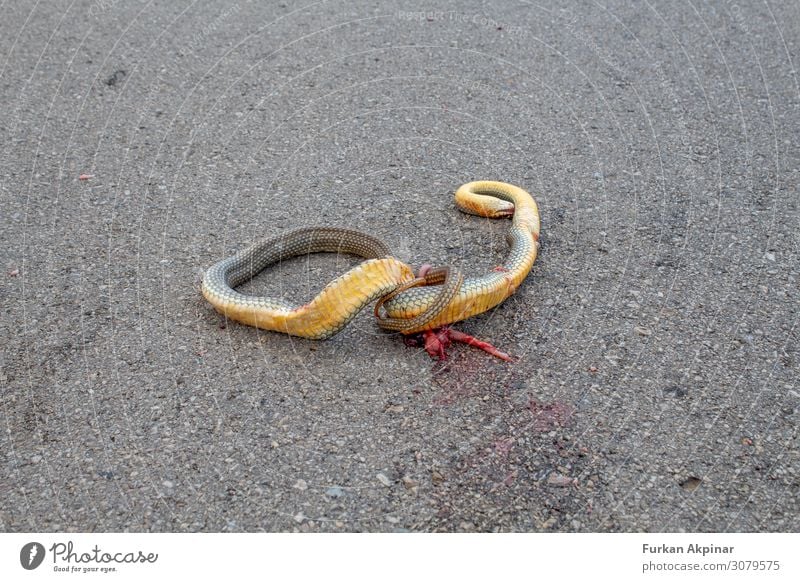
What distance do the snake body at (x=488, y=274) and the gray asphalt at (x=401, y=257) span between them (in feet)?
0.40

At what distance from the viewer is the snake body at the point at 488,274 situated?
13.9ft

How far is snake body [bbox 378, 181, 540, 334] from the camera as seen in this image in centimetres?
423

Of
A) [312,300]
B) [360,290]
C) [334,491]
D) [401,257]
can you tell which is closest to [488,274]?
[401,257]

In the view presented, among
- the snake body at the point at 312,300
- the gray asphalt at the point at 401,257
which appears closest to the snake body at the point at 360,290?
the snake body at the point at 312,300

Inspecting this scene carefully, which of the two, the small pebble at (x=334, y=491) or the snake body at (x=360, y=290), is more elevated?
the snake body at (x=360, y=290)

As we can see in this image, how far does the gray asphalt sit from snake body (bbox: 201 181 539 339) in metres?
0.12

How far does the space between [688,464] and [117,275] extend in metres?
3.37

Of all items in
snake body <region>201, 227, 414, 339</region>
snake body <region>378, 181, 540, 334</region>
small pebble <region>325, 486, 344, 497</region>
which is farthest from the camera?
snake body <region>378, 181, 540, 334</region>

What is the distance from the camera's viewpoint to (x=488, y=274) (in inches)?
183

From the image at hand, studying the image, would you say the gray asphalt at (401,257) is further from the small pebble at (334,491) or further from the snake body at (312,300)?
the snake body at (312,300)

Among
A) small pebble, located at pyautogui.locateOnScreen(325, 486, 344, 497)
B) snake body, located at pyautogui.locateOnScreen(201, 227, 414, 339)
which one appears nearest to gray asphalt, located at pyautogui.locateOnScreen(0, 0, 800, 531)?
small pebble, located at pyautogui.locateOnScreen(325, 486, 344, 497)

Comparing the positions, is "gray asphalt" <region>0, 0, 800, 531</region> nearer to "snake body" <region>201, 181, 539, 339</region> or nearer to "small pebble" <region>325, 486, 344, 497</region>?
"small pebble" <region>325, 486, 344, 497</region>

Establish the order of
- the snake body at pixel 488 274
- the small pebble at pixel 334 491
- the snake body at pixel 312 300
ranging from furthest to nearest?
1. the snake body at pixel 488 274
2. the snake body at pixel 312 300
3. the small pebble at pixel 334 491

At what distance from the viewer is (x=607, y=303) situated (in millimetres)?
4656
